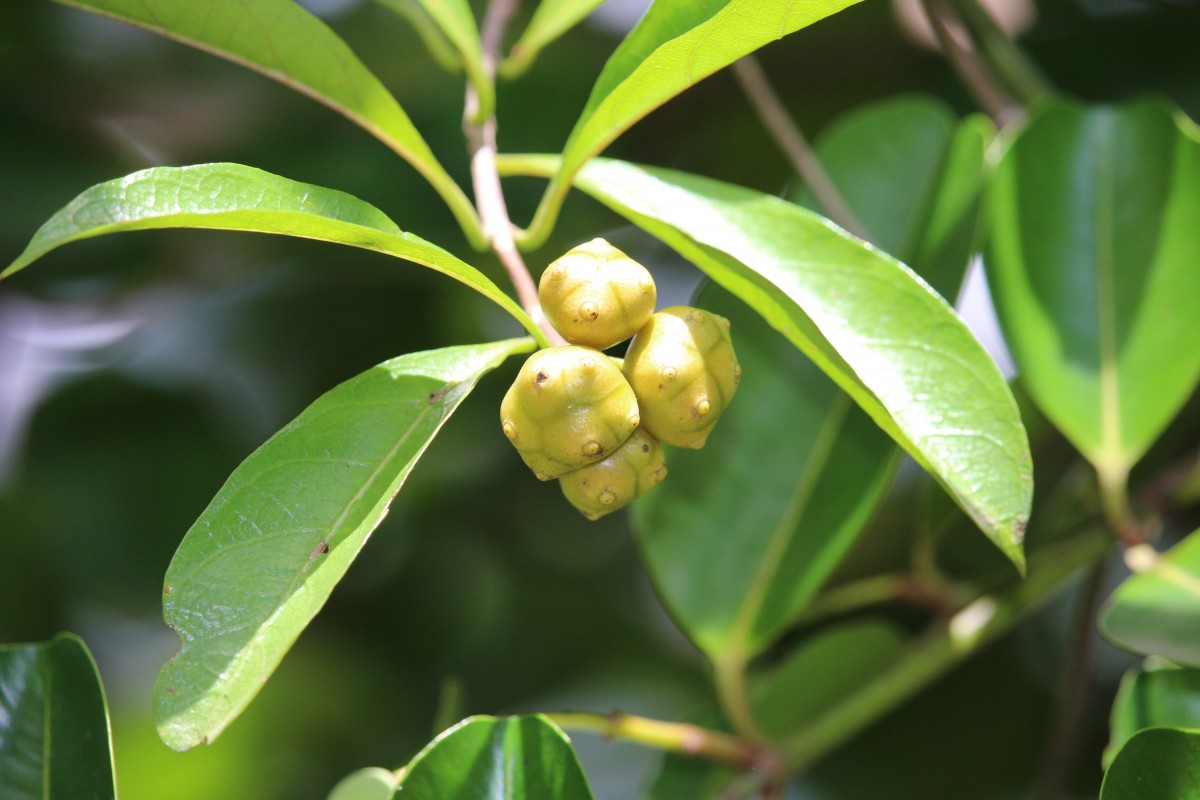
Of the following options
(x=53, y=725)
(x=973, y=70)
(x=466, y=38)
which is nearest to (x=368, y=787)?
(x=53, y=725)

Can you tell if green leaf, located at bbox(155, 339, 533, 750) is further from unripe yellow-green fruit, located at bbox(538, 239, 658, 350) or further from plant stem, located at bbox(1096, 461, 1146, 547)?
plant stem, located at bbox(1096, 461, 1146, 547)

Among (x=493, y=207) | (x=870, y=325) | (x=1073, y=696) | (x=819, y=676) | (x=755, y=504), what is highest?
(x=493, y=207)

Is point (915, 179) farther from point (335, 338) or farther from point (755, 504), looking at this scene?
point (335, 338)

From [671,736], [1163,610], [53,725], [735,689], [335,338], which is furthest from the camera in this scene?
[335,338]

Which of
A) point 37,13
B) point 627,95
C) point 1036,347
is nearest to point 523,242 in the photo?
point 627,95

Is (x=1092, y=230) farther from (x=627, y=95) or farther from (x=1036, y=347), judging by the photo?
(x=627, y=95)
